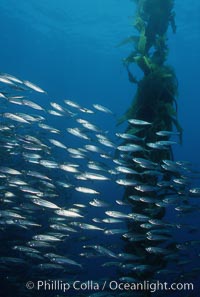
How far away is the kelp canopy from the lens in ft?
26.2

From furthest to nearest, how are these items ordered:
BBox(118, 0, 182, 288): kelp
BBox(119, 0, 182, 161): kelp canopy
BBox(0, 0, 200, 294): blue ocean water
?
1. BBox(0, 0, 200, 294): blue ocean water
2. BBox(119, 0, 182, 161): kelp canopy
3. BBox(118, 0, 182, 288): kelp

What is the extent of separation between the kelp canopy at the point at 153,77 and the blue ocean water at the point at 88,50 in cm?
104

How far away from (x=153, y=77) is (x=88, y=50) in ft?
124

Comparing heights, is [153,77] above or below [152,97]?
above

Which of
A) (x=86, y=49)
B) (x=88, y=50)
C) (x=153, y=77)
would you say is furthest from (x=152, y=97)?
(x=88, y=50)

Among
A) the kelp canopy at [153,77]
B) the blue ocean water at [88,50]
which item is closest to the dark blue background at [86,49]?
the blue ocean water at [88,50]

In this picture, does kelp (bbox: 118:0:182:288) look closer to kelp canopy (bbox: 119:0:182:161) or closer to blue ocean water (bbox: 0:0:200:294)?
kelp canopy (bbox: 119:0:182:161)

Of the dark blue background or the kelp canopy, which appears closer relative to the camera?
the kelp canopy

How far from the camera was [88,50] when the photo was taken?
4416 cm

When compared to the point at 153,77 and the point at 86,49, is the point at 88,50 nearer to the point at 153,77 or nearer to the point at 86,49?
the point at 86,49

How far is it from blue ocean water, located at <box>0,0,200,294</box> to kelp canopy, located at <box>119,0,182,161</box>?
104 cm

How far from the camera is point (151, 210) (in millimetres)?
7488

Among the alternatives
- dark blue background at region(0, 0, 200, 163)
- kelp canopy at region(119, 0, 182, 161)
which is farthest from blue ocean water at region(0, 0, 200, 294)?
kelp canopy at region(119, 0, 182, 161)

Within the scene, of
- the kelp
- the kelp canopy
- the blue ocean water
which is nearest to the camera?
the kelp
